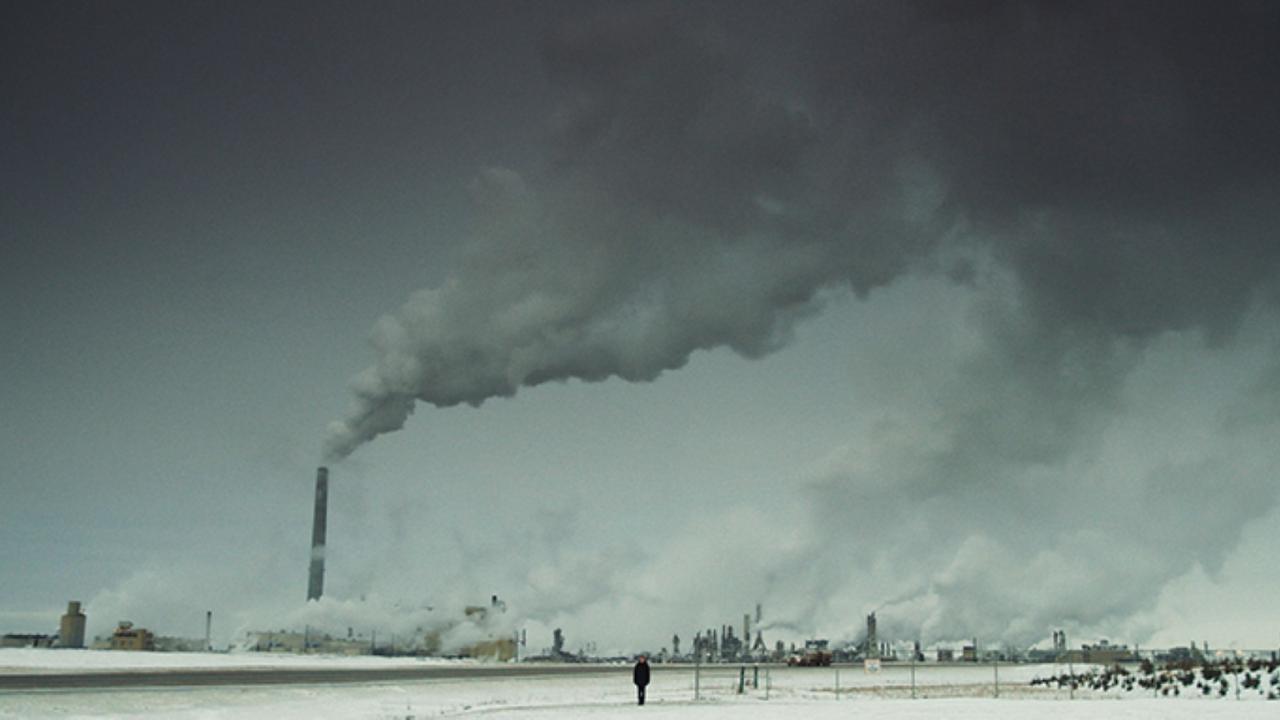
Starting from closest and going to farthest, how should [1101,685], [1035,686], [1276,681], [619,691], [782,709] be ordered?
[782,709] → [1276,681] → [619,691] → [1101,685] → [1035,686]

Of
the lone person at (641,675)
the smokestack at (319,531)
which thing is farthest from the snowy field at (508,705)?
the smokestack at (319,531)

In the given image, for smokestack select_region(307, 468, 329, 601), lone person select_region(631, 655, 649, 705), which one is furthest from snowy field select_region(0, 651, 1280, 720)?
smokestack select_region(307, 468, 329, 601)

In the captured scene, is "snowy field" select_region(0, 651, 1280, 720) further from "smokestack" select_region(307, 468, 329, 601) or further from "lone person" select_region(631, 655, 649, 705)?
"smokestack" select_region(307, 468, 329, 601)

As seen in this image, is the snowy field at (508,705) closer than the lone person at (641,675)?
Yes

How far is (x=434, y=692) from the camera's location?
63.0 m

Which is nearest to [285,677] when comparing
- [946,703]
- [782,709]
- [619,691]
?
[619,691]

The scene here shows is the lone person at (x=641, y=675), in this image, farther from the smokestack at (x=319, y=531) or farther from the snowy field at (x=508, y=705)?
the smokestack at (x=319, y=531)

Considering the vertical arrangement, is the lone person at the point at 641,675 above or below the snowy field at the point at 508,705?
above

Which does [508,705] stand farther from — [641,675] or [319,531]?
[319,531]

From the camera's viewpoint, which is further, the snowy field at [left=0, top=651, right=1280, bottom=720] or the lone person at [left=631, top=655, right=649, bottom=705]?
the lone person at [left=631, top=655, right=649, bottom=705]

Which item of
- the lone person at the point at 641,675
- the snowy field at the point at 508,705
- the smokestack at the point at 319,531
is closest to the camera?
the snowy field at the point at 508,705

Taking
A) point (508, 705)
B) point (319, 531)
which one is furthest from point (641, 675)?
point (319, 531)

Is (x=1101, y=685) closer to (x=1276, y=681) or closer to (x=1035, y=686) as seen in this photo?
(x=1035, y=686)

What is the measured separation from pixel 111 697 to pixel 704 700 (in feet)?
97.6
